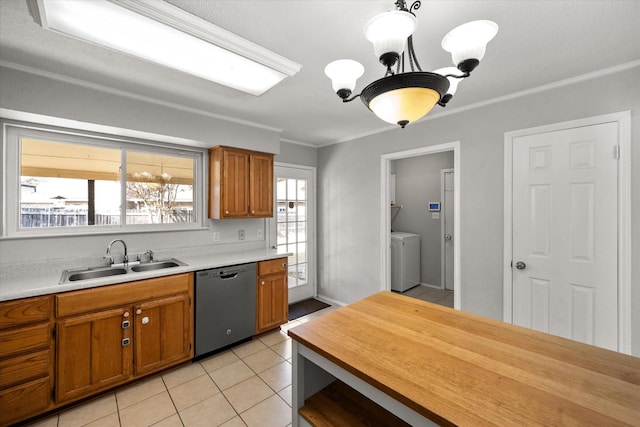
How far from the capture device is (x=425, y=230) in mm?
4898

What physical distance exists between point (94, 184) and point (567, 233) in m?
4.20

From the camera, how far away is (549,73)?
206cm

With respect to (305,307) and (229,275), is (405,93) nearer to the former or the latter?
(229,275)

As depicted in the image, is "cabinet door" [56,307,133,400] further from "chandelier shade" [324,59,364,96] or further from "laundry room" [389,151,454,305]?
"laundry room" [389,151,454,305]

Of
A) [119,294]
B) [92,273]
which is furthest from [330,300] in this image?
[92,273]


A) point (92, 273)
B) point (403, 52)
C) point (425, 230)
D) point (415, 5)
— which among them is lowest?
point (92, 273)

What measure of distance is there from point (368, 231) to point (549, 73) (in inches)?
93.1

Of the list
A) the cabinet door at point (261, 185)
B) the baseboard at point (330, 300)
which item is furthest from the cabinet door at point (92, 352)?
the baseboard at point (330, 300)

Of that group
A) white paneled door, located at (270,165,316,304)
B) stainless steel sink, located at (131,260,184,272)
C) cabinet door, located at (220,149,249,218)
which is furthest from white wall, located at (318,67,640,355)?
stainless steel sink, located at (131,260,184,272)

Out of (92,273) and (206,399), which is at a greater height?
(92,273)

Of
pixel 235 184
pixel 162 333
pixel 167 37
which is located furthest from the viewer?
pixel 235 184

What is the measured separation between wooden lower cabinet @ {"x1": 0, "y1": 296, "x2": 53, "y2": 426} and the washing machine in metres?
4.16

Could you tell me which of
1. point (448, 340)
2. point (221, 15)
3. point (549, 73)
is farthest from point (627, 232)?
point (221, 15)

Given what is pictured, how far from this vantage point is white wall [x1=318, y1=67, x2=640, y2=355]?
2.01 m
